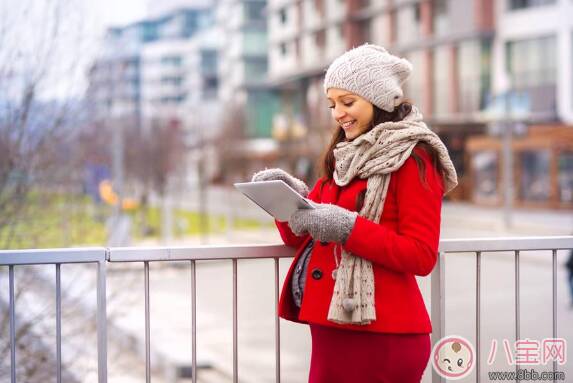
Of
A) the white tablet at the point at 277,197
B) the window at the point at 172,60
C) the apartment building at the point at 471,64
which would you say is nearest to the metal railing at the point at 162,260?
the white tablet at the point at 277,197

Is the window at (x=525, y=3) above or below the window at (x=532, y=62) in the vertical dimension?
above

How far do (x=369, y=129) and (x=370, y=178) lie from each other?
212 mm

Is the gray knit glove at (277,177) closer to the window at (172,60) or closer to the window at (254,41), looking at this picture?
the window at (254,41)

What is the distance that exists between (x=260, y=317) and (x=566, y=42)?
86.0 feet

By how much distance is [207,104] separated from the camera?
8881cm

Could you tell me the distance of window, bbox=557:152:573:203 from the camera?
114 feet

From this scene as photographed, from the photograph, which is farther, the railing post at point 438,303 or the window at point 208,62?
the window at point 208,62

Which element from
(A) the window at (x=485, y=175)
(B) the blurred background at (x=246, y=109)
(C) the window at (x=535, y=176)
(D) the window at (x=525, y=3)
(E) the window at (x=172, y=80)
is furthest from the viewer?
(E) the window at (x=172, y=80)

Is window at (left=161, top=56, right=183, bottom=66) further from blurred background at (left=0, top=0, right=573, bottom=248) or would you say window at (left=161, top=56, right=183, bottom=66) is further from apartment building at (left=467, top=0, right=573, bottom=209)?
apartment building at (left=467, top=0, right=573, bottom=209)

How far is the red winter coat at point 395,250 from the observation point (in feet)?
9.64

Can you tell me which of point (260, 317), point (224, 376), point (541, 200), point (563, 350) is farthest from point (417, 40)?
point (563, 350)

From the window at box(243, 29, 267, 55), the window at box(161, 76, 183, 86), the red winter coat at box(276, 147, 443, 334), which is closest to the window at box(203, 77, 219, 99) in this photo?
the window at box(161, 76, 183, 86)

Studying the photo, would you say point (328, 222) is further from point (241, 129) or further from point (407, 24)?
point (241, 129)

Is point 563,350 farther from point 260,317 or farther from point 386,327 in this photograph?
point 260,317
